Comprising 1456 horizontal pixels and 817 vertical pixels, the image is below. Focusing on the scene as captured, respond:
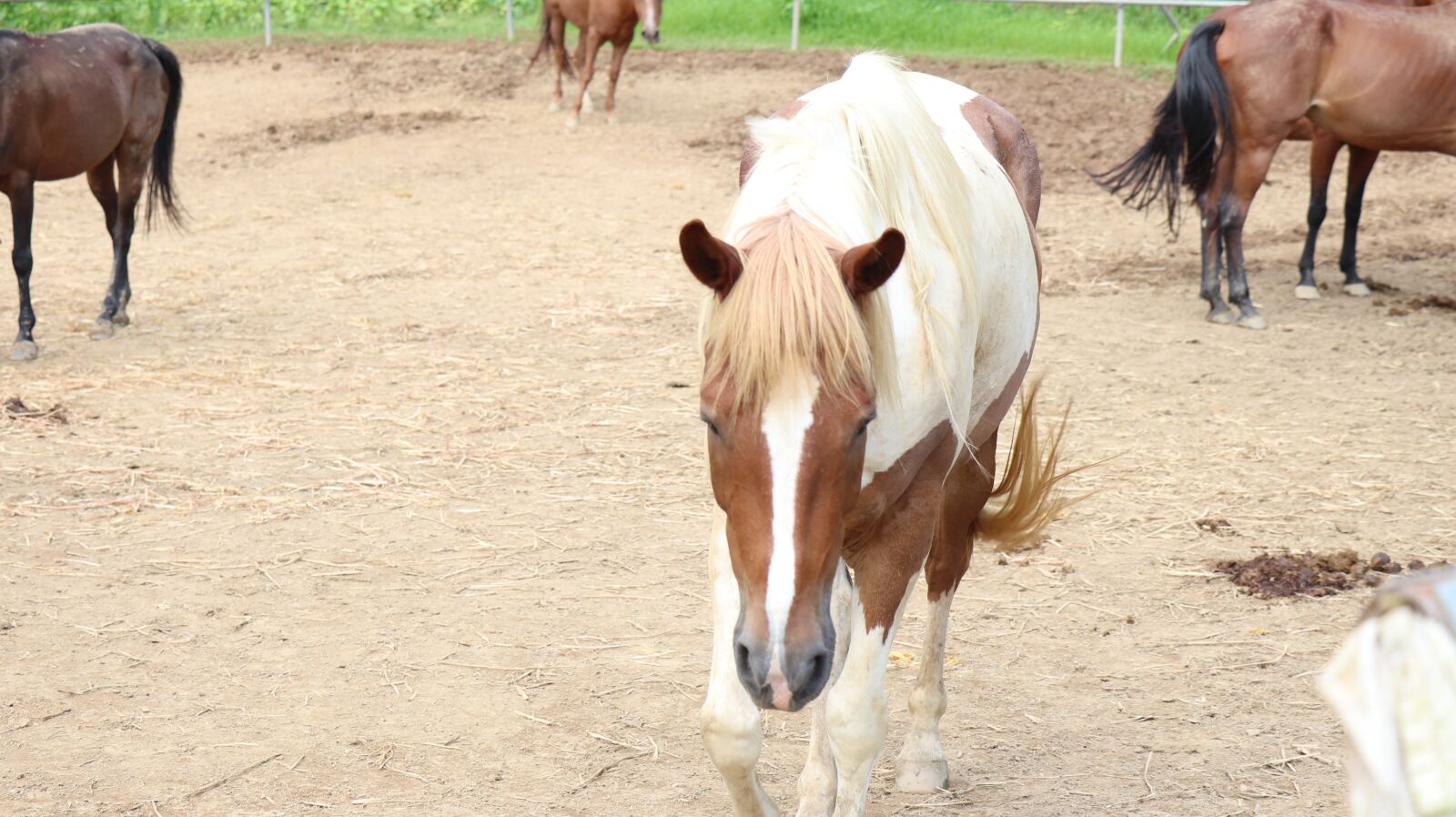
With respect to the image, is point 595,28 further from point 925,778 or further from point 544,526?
point 925,778

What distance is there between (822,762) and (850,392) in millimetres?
1028

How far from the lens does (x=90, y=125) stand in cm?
687

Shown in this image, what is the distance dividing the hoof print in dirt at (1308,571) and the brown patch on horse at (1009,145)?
57.0 inches

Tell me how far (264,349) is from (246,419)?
1.16 meters

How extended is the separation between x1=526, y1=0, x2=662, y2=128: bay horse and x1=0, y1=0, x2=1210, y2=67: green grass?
11.9 ft

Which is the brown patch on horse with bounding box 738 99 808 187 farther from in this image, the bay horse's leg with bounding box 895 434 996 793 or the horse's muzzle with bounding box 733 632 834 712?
the horse's muzzle with bounding box 733 632 834 712

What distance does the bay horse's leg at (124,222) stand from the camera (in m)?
7.08

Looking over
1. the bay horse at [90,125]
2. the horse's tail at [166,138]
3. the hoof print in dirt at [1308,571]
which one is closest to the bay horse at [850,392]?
the hoof print in dirt at [1308,571]

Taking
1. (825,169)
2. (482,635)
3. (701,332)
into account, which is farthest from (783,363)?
(482,635)

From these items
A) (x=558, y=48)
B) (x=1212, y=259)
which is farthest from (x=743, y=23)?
(x=1212, y=259)

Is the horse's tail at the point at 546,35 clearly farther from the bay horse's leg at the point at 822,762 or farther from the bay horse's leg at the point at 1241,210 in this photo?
the bay horse's leg at the point at 822,762

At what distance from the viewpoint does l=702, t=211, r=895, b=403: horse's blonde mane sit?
77.9 inches

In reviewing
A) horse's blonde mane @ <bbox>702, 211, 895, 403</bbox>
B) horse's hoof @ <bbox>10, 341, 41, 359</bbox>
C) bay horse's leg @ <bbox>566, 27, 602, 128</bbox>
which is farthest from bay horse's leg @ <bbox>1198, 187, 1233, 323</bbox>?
bay horse's leg @ <bbox>566, 27, 602, 128</bbox>

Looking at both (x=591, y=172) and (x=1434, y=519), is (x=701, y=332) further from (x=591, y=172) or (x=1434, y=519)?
(x=591, y=172)
